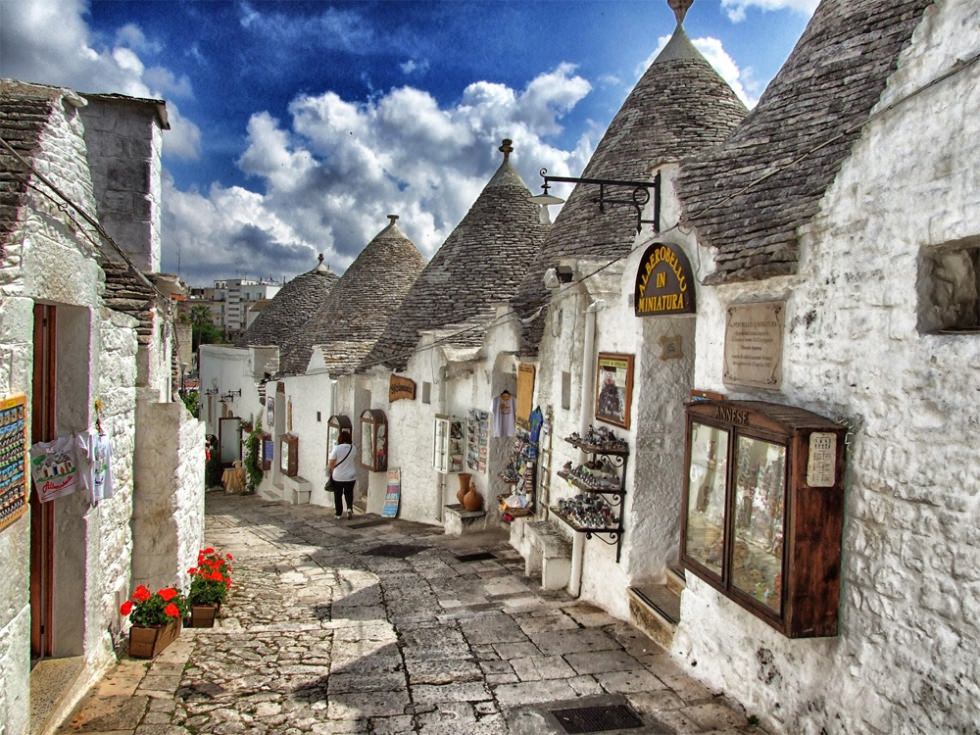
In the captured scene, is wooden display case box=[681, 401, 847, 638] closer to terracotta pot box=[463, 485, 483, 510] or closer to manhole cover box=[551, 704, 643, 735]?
manhole cover box=[551, 704, 643, 735]

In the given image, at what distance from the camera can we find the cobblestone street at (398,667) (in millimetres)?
4711

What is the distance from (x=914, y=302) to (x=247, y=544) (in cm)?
985

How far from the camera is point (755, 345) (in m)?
4.80

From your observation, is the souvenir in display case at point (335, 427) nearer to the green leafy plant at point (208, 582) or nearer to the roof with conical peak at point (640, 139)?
the roof with conical peak at point (640, 139)

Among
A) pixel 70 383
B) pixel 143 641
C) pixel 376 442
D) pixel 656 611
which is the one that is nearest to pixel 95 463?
pixel 70 383

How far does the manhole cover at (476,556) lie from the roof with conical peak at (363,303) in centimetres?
799

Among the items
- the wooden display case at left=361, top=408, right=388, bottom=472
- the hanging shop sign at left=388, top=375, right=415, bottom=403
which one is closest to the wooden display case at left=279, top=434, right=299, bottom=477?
the wooden display case at left=361, top=408, right=388, bottom=472

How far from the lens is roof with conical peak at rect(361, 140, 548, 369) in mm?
13734

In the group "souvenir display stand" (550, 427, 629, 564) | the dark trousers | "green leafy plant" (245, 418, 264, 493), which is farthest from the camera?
"green leafy plant" (245, 418, 264, 493)

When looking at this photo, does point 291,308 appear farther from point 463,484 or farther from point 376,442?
point 463,484

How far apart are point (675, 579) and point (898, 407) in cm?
329

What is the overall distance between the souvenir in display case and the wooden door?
1051cm

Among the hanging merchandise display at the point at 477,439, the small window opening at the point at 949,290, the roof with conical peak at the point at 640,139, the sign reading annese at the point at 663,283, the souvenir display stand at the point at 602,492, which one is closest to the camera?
the small window opening at the point at 949,290

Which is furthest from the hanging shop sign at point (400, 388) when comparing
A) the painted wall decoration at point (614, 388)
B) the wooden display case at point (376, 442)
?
the painted wall decoration at point (614, 388)
